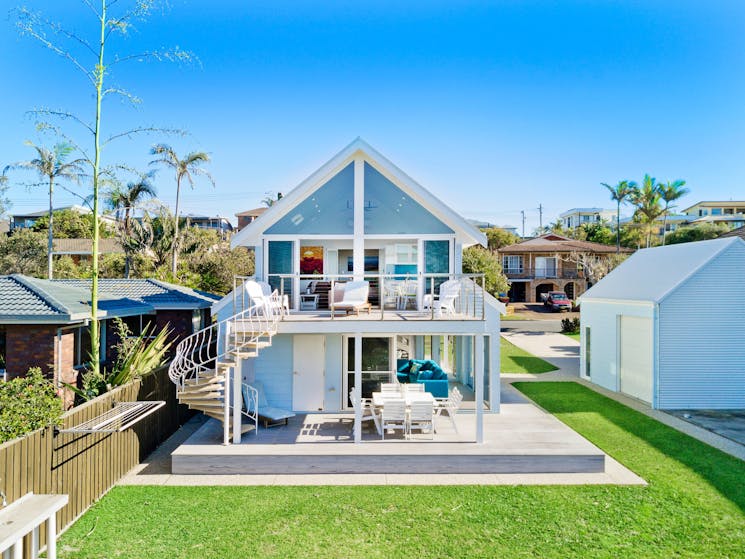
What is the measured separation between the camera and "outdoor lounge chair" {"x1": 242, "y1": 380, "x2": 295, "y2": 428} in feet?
36.0

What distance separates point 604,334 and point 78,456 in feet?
54.2

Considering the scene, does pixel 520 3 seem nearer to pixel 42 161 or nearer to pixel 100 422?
pixel 100 422

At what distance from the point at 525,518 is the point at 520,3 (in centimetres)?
1598

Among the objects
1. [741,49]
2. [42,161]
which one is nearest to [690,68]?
[741,49]

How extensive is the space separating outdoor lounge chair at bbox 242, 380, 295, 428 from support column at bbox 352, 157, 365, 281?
422cm

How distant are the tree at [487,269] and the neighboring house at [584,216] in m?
62.1

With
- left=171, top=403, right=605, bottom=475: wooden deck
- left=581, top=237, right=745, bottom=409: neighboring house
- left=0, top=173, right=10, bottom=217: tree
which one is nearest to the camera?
left=171, top=403, right=605, bottom=475: wooden deck

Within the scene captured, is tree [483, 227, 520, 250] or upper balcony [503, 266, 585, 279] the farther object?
tree [483, 227, 520, 250]

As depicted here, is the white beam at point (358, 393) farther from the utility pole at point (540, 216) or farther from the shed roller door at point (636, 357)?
the utility pole at point (540, 216)

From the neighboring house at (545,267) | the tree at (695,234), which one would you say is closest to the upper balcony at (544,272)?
the neighboring house at (545,267)

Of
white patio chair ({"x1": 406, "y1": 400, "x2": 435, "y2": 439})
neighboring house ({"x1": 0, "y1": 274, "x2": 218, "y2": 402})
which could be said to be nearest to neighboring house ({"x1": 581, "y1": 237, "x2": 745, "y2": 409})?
white patio chair ({"x1": 406, "y1": 400, "x2": 435, "y2": 439})

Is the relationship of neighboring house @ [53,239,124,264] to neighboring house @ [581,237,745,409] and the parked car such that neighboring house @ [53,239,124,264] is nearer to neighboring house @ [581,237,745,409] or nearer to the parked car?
the parked car

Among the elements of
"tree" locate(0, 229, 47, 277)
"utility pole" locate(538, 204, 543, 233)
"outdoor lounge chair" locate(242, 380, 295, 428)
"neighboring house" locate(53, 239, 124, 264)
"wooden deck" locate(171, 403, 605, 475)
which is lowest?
"wooden deck" locate(171, 403, 605, 475)

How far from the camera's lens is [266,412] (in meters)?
11.1
